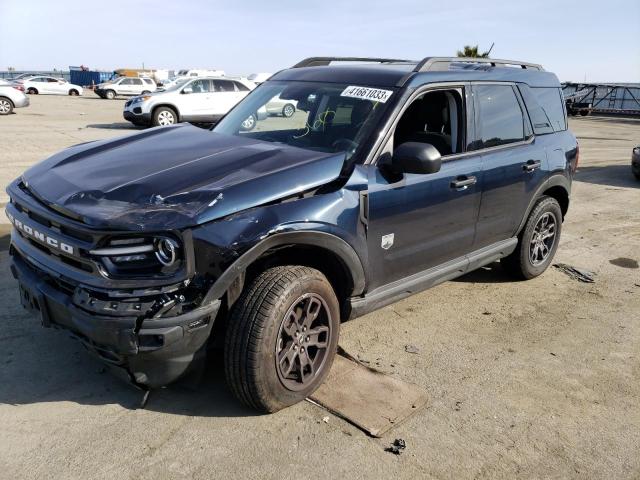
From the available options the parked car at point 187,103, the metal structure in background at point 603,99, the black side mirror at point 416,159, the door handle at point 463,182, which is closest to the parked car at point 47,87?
the parked car at point 187,103

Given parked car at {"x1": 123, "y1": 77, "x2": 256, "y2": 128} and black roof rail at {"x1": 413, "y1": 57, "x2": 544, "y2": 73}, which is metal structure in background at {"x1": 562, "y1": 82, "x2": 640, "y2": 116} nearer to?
parked car at {"x1": 123, "y1": 77, "x2": 256, "y2": 128}

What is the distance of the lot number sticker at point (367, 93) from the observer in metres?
3.71

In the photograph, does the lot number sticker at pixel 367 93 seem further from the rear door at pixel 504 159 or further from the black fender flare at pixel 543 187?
the black fender flare at pixel 543 187

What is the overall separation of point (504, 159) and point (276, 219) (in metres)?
2.35

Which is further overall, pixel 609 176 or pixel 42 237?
pixel 609 176

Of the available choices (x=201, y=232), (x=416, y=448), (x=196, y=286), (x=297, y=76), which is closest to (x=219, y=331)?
(x=196, y=286)

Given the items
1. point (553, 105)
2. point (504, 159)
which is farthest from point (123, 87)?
point (504, 159)

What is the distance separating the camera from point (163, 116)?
56.1 ft

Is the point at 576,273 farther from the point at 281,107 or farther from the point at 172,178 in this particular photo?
the point at 172,178

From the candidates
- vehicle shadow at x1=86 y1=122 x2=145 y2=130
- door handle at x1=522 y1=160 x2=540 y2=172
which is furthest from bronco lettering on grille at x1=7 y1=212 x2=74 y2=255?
vehicle shadow at x1=86 y1=122 x2=145 y2=130

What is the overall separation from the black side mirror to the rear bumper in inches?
55.1

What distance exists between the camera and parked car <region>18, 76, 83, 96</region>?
37.5 meters

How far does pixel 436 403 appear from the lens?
3.35 m

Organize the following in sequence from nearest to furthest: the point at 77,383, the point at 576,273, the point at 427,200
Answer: the point at 77,383
the point at 427,200
the point at 576,273
